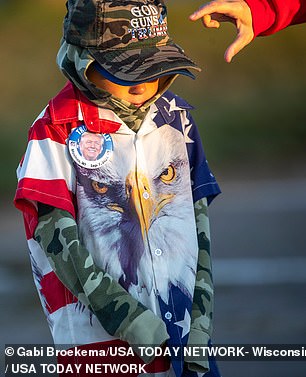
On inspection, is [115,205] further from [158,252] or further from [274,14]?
[274,14]

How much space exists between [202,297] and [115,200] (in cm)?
44

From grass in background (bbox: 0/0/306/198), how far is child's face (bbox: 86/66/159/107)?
6.86m

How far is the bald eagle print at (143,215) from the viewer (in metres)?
3.46

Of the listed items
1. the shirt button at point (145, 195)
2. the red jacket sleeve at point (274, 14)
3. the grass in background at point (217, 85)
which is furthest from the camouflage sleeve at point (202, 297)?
the grass in background at point (217, 85)

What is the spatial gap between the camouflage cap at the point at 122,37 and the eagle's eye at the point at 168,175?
1.10 ft

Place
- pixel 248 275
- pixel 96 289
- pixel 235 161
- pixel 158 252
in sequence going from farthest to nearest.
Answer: pixel 235 161, pixel 248 275, pixel 158 252, pixel 96 289

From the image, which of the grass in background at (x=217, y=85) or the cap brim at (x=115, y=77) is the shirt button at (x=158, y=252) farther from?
the grass in background at (x=217, y=85)

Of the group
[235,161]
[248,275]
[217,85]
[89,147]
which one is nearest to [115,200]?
[89,147]

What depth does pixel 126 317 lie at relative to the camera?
132 inches

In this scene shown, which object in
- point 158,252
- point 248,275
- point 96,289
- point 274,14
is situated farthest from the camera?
point 248,275

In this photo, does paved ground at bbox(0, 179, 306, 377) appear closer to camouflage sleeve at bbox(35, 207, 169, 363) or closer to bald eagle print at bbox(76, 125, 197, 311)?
bald eagle print at bbox(76, 125, 197, 311)

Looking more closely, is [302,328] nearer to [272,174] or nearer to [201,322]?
[201,322]

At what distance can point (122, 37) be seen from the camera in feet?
11.3

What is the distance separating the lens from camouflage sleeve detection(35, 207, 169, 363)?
3361mm
